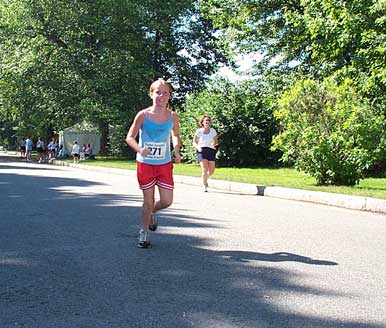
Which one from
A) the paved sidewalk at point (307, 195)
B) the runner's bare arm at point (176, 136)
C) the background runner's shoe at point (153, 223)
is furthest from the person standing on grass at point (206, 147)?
the runner's bare arm at point (176, 136)

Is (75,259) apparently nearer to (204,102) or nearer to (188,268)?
(188,268)

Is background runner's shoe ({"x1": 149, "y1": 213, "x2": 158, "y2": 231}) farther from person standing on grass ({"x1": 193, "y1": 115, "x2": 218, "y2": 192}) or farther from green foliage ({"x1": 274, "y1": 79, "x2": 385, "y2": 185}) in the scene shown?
green foliage ({"x1": 274, "y1": 79, "x2": 385, "y2": 185})

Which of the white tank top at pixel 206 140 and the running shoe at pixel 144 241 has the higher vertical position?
the white tank top at pixel 206 140

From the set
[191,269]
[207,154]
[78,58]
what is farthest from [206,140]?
[78,58]

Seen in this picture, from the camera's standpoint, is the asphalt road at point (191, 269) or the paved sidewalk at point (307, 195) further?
the paved sidewalk at point (307, 195)

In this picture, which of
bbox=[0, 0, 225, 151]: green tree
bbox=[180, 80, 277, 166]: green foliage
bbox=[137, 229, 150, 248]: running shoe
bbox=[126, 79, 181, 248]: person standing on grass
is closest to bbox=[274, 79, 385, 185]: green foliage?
bbox=[126, 79, 181, 248]: person standing on grass

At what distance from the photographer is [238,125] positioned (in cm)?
2744

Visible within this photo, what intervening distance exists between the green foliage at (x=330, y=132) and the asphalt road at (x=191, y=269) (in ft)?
12.8

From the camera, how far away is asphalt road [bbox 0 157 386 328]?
13.2 ft

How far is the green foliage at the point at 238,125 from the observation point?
2728cm

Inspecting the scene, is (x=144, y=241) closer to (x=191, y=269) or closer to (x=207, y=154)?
(x=191, y=269)

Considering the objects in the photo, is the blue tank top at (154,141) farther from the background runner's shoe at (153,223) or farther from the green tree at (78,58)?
the green tree at (78,58)

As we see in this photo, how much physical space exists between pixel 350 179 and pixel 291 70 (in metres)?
17.8

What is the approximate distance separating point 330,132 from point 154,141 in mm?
8379
